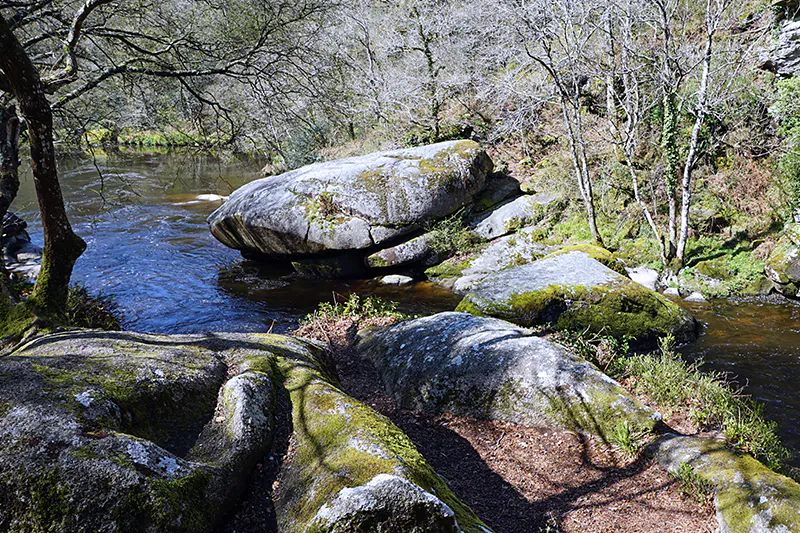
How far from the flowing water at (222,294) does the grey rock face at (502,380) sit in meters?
2.43

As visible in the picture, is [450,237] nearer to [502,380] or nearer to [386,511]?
[502,380]

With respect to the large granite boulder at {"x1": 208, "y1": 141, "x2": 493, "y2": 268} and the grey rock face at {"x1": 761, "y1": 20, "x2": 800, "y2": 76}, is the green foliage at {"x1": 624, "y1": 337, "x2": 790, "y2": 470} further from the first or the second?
the grey rock face at {"x1": 761, "y1": 20, "x2": 800, "y2": 76}

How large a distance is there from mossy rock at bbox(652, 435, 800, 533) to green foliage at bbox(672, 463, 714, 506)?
43 millimetres

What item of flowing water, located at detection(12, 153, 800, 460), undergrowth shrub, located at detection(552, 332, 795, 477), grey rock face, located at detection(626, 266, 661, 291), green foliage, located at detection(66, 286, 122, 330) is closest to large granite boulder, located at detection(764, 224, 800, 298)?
flowing water, located at detection(12, 153, 800, 460)

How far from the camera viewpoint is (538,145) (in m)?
17.0

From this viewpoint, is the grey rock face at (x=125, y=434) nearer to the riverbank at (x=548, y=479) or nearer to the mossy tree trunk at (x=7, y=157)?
the riverbank at (x=548, y=479)

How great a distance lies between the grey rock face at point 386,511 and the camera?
2.12 meters

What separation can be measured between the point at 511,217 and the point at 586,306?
6.50 meters

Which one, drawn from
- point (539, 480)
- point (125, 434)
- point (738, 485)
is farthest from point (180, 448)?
point (738, 485)

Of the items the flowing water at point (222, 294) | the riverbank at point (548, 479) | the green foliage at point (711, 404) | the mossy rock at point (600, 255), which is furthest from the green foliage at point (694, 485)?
the mossy rock at point (600, 255)

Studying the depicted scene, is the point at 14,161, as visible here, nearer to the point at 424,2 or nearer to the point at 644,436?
the point at 644,436

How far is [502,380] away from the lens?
5.24m

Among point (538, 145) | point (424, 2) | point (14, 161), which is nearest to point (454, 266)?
point (538, 145)

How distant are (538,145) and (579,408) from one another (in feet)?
46.2
